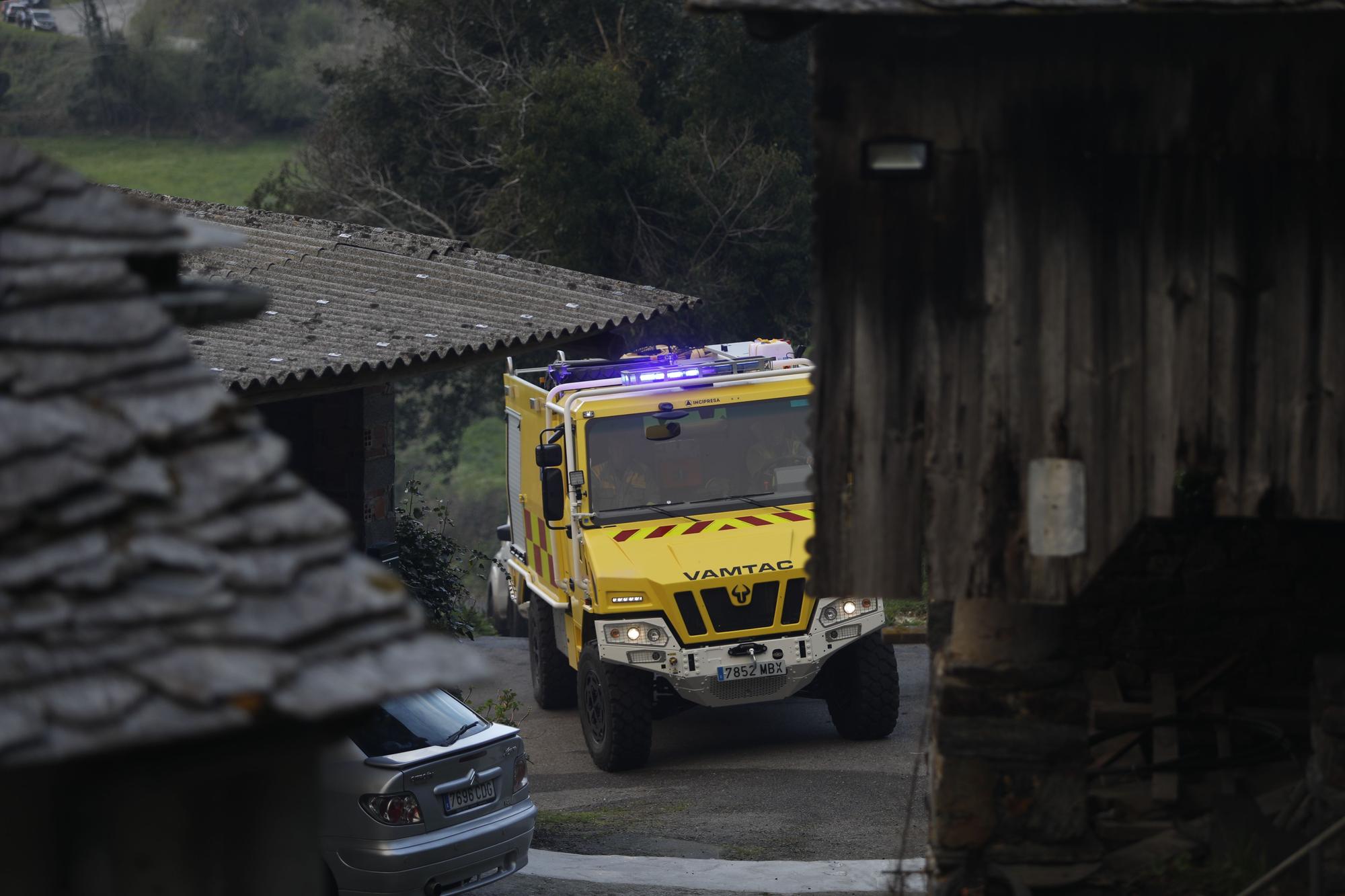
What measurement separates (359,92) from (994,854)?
78.8ft

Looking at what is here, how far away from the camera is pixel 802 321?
85.5 feet

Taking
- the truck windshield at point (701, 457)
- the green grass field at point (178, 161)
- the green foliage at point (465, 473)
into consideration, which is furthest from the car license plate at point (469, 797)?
the green grass field at point (178, 161)

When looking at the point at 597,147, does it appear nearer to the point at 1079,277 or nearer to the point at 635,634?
the point at 635,634

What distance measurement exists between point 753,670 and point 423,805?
4074 mm

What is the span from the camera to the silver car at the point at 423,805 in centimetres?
909

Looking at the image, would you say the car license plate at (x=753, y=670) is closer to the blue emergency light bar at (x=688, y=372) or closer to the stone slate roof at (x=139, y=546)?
the blue emergency light bar at (x=688, y=372)

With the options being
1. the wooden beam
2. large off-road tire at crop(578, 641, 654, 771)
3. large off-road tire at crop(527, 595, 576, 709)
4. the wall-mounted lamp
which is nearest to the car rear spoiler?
large off-road tire at crop(578, 641, 654, 771)

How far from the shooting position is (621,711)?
1281cm

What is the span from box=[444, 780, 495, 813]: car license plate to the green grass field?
1255 inches

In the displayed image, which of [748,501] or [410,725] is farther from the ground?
[748,501]

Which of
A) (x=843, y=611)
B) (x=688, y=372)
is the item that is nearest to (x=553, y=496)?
(x=688, y=372)

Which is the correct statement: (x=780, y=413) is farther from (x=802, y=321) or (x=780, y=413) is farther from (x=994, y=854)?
(x=802, y=321)

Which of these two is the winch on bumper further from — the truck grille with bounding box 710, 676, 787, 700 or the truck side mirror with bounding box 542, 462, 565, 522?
the truck side mirror with bounding box 542, 462, 565, 522

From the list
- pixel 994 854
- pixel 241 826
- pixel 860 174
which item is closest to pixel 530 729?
pixel 994 854
